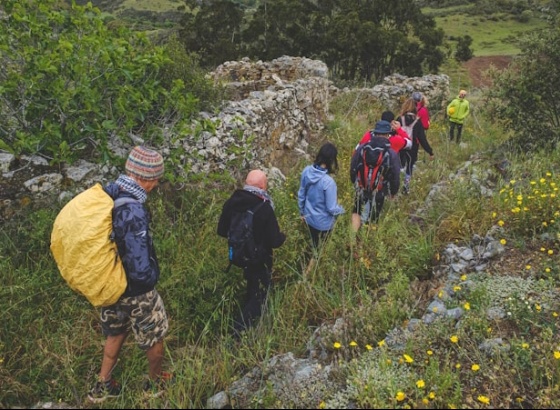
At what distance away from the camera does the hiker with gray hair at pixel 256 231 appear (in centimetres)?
383

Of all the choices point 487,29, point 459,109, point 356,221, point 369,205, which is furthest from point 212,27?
point 487,29

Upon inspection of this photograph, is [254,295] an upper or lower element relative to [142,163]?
lower

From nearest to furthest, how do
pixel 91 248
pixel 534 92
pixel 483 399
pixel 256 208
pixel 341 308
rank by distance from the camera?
1. pixel 483 399
2. pixel 91 248
3. pixel 256 208
4. pixel 341 308
5. pixel 534 92

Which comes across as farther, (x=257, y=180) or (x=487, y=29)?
(x=487, y=29)

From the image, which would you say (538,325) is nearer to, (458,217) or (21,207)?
(458,217)

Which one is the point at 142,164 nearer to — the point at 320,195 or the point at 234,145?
the point at 320,195

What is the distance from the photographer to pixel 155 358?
3314 millimetres

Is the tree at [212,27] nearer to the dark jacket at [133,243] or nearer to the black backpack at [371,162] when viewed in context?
the black backpack at [371,162]

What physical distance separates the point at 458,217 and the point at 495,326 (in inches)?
71.4

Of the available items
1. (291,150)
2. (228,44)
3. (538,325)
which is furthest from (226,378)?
(228,44)

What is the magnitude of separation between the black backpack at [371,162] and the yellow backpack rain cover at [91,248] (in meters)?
3.16

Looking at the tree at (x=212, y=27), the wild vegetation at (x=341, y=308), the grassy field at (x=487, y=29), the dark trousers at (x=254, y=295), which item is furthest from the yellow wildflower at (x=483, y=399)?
the grassy field at (x=487, y=29)

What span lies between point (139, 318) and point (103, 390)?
57cm

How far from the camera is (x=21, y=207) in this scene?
15.7ft
